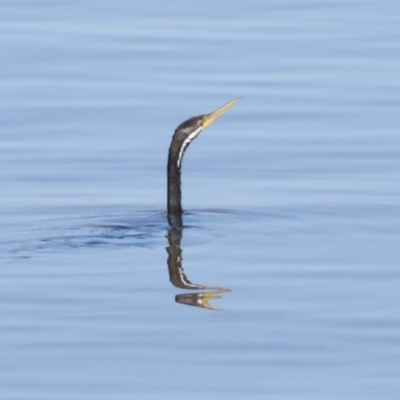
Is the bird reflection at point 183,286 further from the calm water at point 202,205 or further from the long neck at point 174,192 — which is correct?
the long neck at point 174,192

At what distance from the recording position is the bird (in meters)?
11.2

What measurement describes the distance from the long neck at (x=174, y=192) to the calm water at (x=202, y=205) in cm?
11

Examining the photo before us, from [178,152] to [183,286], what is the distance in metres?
1.77

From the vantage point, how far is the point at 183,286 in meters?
9.64

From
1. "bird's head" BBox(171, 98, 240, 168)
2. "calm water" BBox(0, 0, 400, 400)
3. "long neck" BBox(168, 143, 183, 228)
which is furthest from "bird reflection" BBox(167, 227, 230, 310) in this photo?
"bird's head" BBox(171, 98, 240, 168)

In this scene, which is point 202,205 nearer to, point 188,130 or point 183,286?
point 188,130

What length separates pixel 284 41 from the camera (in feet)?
60.3

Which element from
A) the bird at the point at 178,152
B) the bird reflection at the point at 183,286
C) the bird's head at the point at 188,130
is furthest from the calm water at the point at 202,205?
the bird's head at the point at 188,130

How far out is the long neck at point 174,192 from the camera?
11242mm

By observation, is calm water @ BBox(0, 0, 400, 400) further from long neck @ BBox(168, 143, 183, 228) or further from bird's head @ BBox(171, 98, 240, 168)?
bird's head @ BBox(171, 98, 240, 168)

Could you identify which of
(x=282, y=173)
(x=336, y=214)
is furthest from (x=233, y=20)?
(x=336, y=214)

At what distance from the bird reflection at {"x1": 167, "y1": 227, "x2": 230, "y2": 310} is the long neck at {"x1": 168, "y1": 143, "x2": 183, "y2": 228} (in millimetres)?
505

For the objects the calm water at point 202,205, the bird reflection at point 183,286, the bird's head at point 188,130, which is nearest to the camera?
the calm water at point 202,205

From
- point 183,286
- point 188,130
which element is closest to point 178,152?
point 188,130
